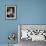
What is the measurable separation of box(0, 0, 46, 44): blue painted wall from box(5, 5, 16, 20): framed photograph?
11cm

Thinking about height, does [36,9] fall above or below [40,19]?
above

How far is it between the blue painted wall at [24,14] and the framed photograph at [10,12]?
114 mm

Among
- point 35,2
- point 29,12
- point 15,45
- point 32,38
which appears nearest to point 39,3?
point 35,2

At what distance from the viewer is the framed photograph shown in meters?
4.61

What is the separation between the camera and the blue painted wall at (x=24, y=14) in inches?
182

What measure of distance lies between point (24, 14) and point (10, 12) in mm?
468

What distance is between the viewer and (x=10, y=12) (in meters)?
4.62

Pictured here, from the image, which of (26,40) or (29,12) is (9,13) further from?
(26,40)

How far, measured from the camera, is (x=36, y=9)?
467 cm

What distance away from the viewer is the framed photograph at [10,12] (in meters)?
4.61

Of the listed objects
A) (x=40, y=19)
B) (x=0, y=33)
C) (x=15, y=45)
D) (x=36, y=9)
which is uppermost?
(x=36, y=9)

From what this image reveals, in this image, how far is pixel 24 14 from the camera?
4.65 metres

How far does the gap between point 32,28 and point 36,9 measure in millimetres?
652

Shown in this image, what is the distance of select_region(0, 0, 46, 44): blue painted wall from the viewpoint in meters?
4.62
